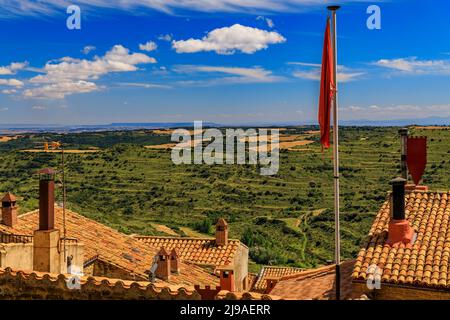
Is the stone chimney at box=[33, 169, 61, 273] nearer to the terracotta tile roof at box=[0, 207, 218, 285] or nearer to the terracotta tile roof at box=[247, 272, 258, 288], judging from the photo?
the terracotta tile roof at box=[0, 207, 218, 285]

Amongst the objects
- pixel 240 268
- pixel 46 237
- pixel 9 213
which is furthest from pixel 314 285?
pixel 240 268

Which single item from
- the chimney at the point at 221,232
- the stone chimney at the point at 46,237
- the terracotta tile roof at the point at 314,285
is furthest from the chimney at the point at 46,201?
the chimney at the point at 221,232

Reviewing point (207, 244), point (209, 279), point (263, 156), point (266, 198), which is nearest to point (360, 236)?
point (266, 198)

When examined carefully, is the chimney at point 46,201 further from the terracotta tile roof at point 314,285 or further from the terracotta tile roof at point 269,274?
the terracotta tile roof at point 269,274

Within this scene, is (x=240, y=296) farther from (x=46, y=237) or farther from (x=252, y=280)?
(x=252, y=280)
